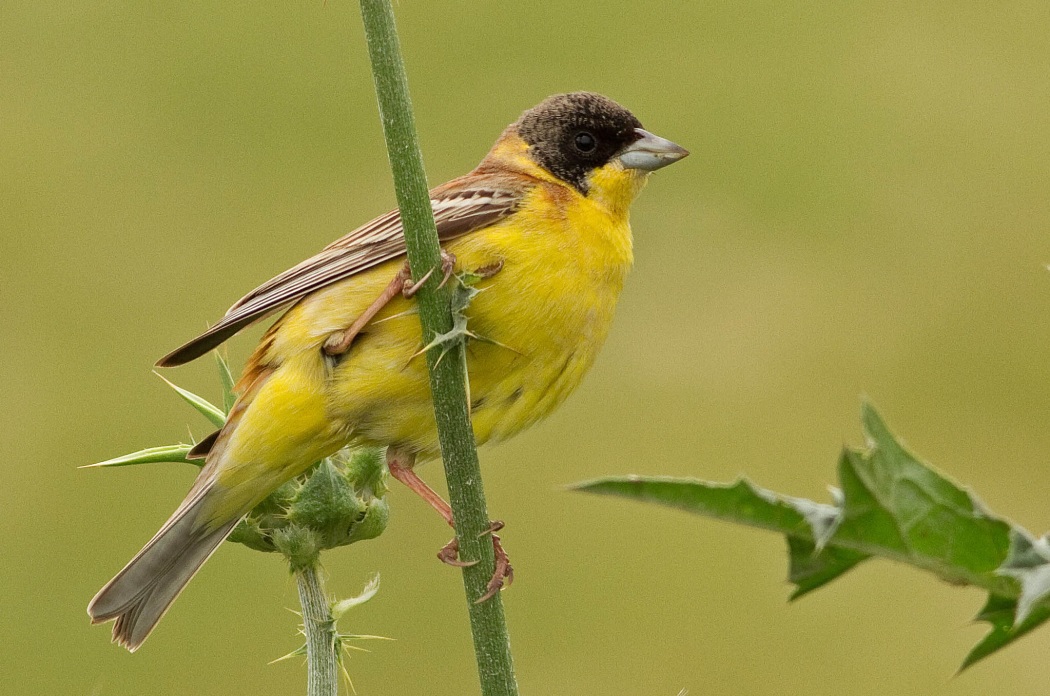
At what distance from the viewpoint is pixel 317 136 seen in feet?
31.8

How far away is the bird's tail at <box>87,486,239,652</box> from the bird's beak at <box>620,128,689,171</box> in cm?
157

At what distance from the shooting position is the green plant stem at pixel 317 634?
206cm

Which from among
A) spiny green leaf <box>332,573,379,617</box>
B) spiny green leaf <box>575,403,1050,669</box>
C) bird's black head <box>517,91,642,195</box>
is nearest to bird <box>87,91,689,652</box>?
bird's black head <box>517,91,642,195</box>

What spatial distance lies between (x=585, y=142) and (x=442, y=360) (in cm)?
196

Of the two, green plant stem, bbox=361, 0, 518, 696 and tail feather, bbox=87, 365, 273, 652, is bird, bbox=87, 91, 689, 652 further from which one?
green plant stem, bbox=361, 0, 518, 696

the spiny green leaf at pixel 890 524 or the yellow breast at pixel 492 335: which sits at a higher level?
the spiny green leaf at pixel 890 524

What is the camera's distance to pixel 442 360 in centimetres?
211

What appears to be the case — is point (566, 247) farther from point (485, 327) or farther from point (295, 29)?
point (295, 29)

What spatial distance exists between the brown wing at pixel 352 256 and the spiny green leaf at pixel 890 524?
179 cm

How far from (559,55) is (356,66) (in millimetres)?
1573

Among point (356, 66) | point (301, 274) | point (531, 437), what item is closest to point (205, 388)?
point (531, 437)

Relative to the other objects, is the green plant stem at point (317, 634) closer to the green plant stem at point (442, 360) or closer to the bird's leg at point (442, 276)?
the green plant stem at point (442, 360)

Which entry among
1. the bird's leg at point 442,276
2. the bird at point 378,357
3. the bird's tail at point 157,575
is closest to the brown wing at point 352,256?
the bird at point 378,357

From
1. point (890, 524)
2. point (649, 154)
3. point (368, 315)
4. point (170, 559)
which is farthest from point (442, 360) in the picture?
point (649, 154)
